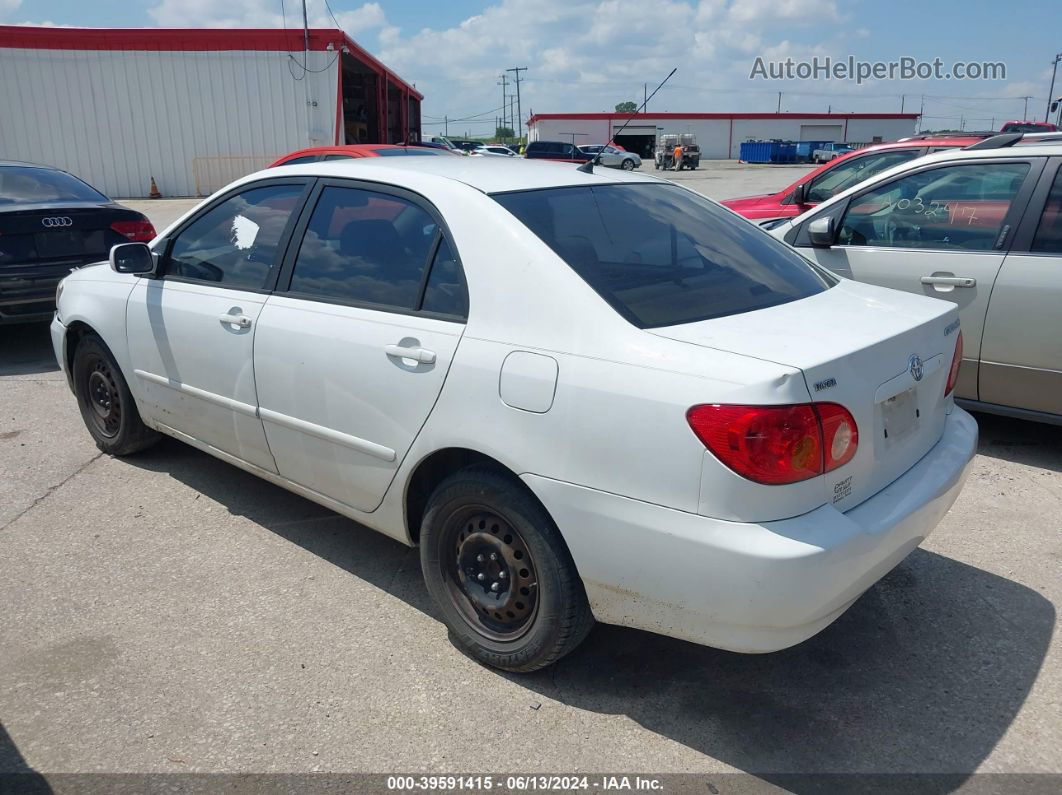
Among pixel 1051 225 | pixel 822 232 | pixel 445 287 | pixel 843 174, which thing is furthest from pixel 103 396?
pixel 843 174

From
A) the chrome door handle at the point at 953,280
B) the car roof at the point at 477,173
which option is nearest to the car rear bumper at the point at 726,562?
the car roof at the point at 477,173

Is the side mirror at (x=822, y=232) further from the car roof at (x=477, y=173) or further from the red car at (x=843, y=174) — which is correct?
the red car at (x=843, y=174)

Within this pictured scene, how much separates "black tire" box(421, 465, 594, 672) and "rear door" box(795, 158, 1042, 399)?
10.6 ft

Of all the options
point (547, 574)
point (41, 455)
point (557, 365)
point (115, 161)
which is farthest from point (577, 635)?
point (115, 161)

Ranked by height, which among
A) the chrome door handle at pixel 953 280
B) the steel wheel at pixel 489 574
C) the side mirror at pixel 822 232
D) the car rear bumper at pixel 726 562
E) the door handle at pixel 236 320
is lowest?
the steel wheel at pixel 489 574

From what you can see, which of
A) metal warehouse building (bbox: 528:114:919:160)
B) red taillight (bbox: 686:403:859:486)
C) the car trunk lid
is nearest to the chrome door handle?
the car trunk lid

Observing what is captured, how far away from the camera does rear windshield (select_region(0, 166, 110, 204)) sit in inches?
285

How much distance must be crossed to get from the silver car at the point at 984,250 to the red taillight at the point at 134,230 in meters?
5.46

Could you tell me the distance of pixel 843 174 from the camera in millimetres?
8891

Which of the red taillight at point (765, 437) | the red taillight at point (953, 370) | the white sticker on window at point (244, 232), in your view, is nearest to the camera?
the red taillight at point (765, 437)

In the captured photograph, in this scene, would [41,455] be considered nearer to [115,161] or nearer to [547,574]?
[547,574]

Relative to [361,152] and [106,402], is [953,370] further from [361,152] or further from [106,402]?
[361,152]

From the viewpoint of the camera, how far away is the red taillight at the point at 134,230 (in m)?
7.27

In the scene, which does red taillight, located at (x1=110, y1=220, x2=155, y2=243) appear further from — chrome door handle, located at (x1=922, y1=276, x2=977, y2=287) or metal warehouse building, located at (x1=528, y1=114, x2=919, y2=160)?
metal warehouse building, located at (x1=528, y1=114, x2=919, y2=160)
